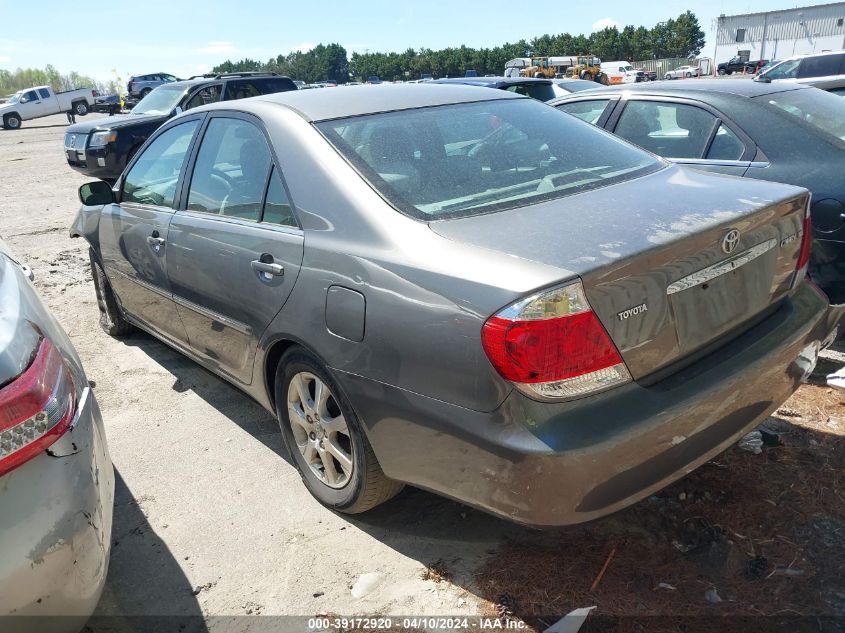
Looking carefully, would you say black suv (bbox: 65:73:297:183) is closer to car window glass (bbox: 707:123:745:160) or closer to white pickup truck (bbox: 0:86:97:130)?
car window glass (bbox: 707:123:745:160)

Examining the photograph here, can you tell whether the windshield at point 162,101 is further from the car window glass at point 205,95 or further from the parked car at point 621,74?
the parked car at point 621,74

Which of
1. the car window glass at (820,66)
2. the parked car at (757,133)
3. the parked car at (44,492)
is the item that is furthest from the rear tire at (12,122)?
the parked car at (44,492)

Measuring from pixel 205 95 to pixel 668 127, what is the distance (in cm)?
1003

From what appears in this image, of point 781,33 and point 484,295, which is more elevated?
point 781,33

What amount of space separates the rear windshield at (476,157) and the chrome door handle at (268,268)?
0.51 meters

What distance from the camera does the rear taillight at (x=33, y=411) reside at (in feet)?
5.64

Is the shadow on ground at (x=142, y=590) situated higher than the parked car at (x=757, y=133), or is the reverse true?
the parked car at (x=757, y=133)

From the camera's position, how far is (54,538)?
69.8 inches

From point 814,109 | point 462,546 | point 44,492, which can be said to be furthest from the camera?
point 814,109

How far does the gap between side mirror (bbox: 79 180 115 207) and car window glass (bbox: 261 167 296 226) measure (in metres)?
1.86

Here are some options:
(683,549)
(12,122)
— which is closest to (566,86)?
(683,549)

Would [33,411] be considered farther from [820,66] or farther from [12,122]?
[12,122]

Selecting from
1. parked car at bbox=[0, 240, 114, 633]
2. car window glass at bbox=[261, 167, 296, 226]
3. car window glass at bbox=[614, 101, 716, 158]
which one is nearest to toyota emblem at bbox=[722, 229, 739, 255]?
car window glass at bbox=[261, 167, 296, 226]

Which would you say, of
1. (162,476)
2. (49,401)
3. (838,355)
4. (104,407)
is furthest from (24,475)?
(838,355)
